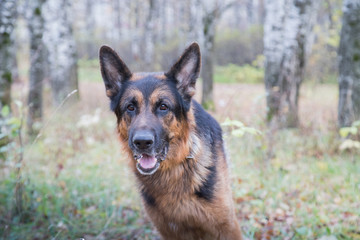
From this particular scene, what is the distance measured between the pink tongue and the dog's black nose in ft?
0.66

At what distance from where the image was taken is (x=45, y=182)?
4820mm

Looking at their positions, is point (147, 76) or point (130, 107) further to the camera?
point (147, 76)

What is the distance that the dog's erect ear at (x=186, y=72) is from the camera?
285 cm

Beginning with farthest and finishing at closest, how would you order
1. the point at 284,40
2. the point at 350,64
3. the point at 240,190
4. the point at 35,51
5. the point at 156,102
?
the point at 35,51, the point at 284,40, the point at 350,64, the point at 240,190, the point at 156,102

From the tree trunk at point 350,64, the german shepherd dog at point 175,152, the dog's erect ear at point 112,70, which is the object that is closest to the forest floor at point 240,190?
the tree trunk at point 350,64

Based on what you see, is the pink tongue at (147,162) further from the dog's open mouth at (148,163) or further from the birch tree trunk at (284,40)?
the birch tree trunk at (284,40)

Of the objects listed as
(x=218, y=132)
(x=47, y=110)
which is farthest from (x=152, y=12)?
(x=218, y=132)

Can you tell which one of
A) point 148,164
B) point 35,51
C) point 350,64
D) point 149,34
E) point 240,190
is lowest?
point 240,190

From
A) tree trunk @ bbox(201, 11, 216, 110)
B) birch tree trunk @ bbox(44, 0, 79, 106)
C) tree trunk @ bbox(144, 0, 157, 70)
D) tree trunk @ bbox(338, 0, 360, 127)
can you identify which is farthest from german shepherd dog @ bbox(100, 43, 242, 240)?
tree trunk @ bbox(144, 0, 157, 70)

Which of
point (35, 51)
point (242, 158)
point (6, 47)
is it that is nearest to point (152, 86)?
point (242, 158)

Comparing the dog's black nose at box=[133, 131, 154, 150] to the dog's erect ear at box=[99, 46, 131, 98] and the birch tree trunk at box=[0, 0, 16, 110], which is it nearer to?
the dog's erect ear at box=[99, 46, 131, 98]

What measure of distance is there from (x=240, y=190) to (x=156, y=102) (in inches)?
85.0

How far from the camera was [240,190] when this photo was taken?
13.8 feet

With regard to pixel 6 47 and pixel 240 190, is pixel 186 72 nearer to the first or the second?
pixel 240 190
